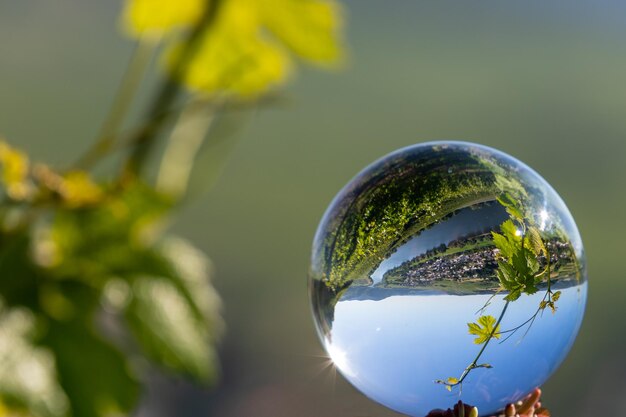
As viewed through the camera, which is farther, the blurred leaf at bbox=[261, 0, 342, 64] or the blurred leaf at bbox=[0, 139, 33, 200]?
the blurred leaf at bbox=[261, 0, 342, 64]

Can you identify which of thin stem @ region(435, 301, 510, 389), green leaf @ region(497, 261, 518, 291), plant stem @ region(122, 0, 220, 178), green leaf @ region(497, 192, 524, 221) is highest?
plant stem @ region(122, 0, 220, 178)

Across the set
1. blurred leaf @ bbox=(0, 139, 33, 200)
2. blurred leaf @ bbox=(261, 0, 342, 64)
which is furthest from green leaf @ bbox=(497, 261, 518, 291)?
blurred leaf @ bbox=(0, 139, 33, 200)

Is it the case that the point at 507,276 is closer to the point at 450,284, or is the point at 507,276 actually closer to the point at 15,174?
the point at 450,284

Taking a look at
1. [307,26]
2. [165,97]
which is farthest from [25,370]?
[307,26]

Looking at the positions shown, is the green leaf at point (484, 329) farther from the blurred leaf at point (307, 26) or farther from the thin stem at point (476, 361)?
the blurred leaf at point (307, 26)

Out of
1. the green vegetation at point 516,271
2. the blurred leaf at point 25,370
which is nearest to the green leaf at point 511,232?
the green vegetation at point 516,271

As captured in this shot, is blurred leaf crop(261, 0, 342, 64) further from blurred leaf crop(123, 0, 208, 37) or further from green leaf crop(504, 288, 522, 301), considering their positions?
green leaf crop(504, 288, 522, 301)

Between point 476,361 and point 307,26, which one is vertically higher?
point 307,26
